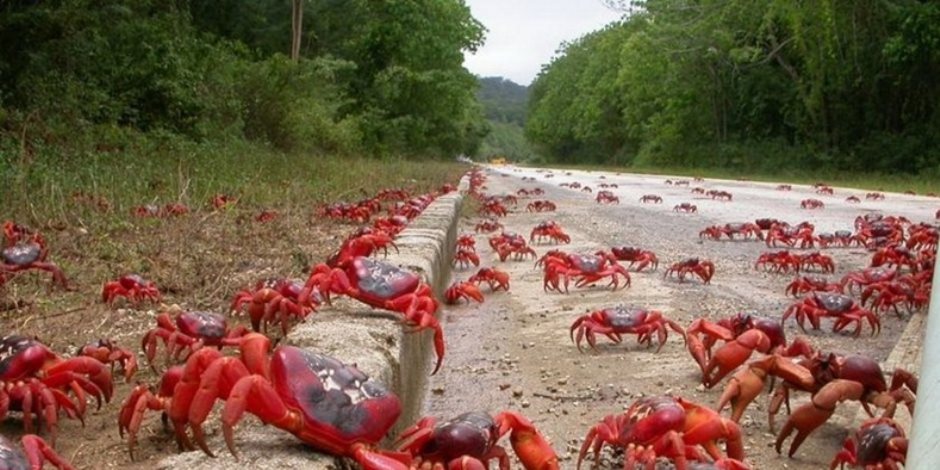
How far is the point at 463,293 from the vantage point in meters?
7.74

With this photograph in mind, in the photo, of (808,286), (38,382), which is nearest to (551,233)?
(808,286)

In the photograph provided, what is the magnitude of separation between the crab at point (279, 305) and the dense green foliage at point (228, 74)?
581cm

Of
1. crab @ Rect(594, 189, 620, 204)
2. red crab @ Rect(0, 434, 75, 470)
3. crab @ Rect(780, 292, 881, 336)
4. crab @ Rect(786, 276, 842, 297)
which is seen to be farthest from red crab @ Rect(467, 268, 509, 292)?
crab @ Rect(594, 189, 620, 204)

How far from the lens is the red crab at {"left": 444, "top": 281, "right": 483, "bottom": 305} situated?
7.62 metres

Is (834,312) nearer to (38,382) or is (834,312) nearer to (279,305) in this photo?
(279,305)

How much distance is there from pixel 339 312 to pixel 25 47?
16.9m

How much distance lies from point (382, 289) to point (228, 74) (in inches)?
979

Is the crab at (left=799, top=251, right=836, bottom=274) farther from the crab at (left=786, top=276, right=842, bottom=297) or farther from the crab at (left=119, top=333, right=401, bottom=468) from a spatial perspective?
the crab at (left=119, top=333, right=401, bottom=468)

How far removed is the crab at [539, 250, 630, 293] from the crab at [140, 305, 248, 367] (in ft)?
12.5

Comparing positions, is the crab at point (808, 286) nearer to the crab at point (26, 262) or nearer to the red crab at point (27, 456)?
the crab at point (26, 262)

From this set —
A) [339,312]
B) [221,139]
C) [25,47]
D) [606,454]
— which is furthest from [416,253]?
[221,139]

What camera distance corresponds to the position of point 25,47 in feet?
62.9

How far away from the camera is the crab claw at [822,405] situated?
11.5 feet

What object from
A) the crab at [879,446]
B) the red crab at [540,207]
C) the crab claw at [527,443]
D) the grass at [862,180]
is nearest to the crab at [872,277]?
the crab at [879,446]
